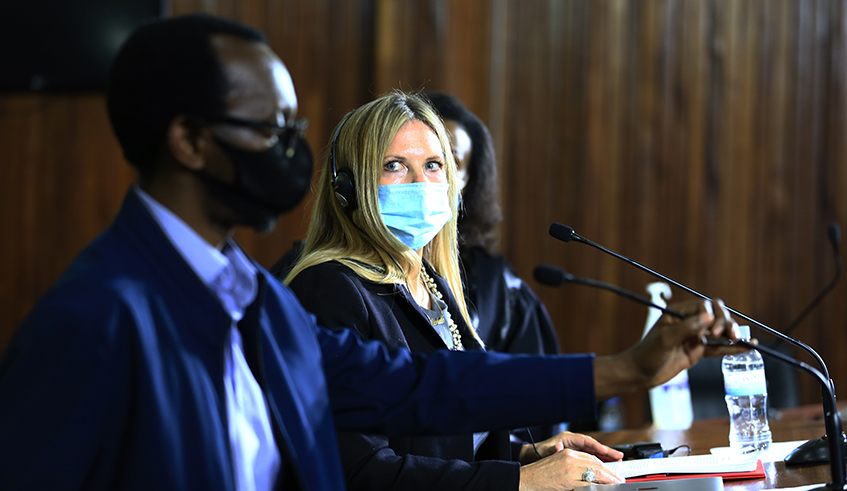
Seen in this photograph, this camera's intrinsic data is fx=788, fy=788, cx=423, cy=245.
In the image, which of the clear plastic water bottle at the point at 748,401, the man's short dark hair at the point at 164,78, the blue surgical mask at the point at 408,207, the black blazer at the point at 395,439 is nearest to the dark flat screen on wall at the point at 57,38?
the blue surgical mask at the point at 408,207

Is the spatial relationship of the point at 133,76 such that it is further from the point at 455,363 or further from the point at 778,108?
the point at 778,108

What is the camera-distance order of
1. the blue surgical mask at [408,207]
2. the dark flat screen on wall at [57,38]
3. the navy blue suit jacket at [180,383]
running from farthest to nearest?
1. the dark flat screen on wall at [57,38]
2. the blue surgical mask at [408,207]
3. the navy blue suit jacket at [180,383]

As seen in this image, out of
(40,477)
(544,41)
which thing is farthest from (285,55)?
(40,477)

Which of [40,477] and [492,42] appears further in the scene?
[492,42]

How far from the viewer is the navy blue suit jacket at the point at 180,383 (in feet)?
2.52

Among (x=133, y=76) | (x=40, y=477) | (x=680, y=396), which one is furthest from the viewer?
(x=680, y=396)

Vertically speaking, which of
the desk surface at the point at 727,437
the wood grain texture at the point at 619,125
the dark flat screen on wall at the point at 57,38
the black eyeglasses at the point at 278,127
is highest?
the dark flat screen on wall at the point at 57,38

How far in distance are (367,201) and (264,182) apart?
2.66 feet

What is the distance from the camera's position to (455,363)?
1.18 m

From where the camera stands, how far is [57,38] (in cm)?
417

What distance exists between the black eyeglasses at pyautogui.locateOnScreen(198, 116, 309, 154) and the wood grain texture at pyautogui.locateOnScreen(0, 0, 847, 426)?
3012 millimetres

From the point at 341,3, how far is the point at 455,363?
11.1 ft

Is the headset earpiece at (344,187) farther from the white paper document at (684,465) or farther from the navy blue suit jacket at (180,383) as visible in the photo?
the white paper document at (684,465)

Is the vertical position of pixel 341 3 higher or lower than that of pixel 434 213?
higher
